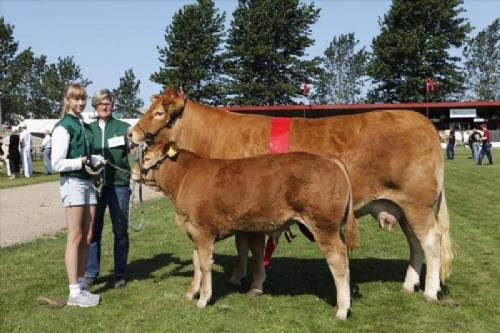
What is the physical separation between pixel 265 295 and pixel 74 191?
8.69ft

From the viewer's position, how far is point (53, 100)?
94.4m

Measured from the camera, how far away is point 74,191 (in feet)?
20.5

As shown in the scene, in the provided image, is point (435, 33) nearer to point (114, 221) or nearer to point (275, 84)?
point (275, 84)

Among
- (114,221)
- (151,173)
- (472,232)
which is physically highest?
(151,173)

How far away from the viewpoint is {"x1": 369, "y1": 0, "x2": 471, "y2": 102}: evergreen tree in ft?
218

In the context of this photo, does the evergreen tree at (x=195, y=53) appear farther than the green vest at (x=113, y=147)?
Yes

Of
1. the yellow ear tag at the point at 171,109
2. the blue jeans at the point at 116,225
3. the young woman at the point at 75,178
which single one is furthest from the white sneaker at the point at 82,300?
the yellow ear tag at the point at 171,109

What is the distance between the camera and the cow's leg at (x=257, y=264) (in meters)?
6.89

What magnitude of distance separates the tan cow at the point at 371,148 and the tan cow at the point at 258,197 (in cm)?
52

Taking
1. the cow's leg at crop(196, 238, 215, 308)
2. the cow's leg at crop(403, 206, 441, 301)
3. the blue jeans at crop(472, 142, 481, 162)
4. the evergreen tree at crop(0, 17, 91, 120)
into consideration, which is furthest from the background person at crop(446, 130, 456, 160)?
the evergreen tree at crop(0, 17, 91, 120)

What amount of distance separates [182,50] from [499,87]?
5773 centimetres

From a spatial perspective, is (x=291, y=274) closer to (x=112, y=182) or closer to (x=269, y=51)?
(x=112, y=182)

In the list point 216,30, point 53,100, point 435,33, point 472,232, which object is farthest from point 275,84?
point 472,232

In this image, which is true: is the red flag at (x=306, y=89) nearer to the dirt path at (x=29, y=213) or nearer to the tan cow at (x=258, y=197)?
the dirt path at (x=29, y=213)
